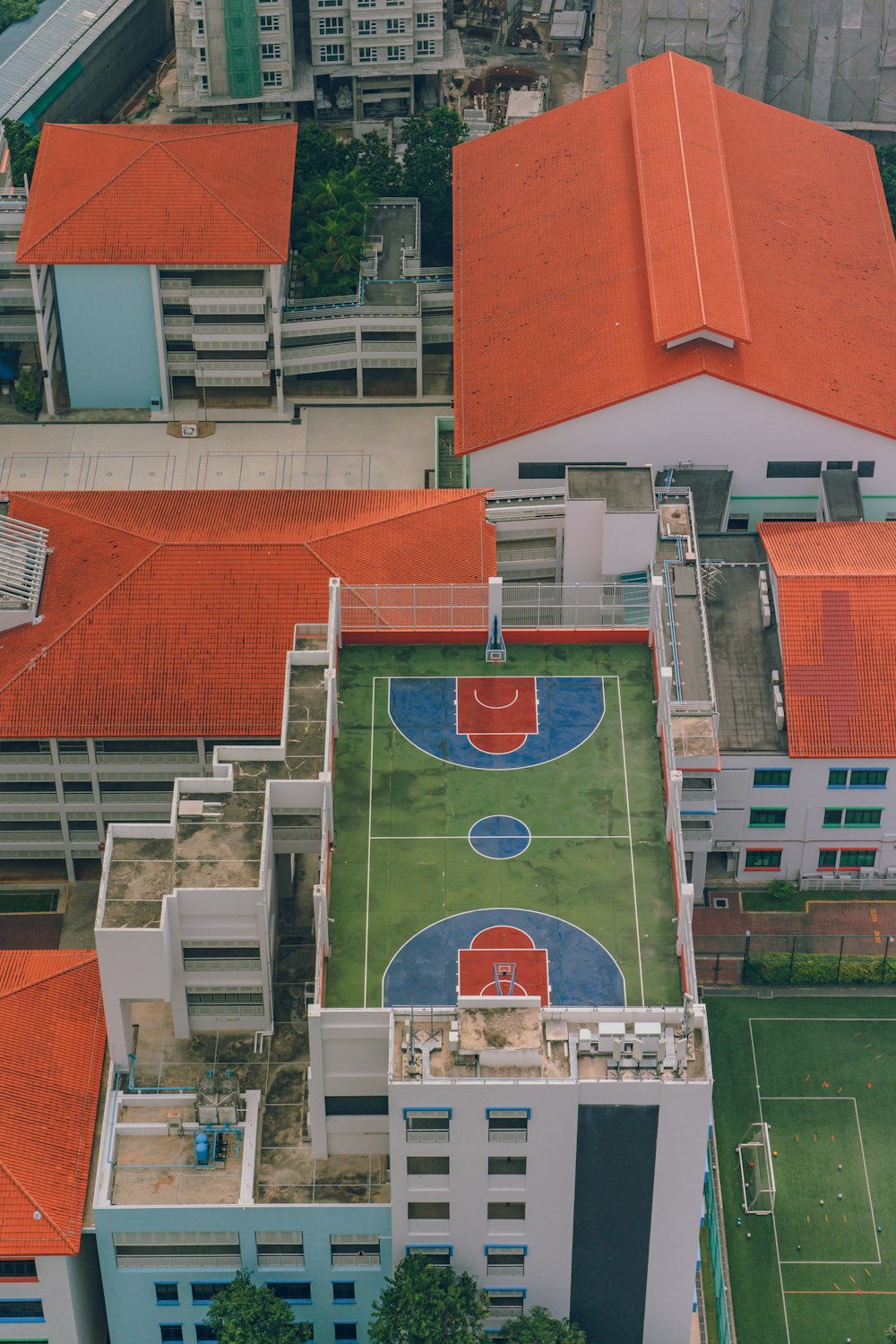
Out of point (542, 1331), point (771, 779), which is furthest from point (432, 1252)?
point (771, 779)

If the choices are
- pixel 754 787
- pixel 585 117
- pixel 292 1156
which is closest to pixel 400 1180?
pixel 292 1156

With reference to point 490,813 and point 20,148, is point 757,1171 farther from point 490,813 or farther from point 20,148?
point 20,148

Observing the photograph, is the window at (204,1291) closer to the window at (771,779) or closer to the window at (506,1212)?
the window at (506,1212)

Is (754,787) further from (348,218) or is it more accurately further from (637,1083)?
(348,218)

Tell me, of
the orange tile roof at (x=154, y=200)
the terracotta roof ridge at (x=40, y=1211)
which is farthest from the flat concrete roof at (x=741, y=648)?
the terracotta roof ridge at (x=40, y=1211)

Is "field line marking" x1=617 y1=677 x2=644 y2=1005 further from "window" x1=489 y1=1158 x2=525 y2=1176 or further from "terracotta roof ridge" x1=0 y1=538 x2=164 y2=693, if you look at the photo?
"terracotta roof ridge" x1=0 y1=538 x2=164 y2=693

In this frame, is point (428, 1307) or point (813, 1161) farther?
point (813, 1161)
